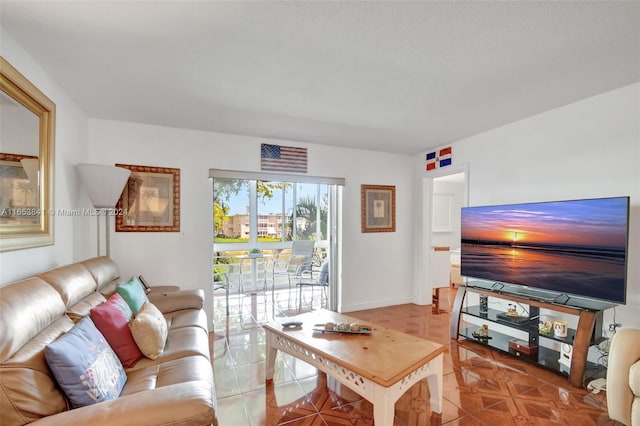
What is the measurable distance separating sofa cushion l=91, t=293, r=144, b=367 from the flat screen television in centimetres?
316

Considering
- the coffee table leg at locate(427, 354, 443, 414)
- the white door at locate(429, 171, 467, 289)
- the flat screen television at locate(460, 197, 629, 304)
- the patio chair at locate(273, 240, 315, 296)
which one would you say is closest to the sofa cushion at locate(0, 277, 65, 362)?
the coffee table leg at locate(427, 354, 443, 414)

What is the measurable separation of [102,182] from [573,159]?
420cm

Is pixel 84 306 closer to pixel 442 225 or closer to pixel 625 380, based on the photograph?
pixel 625 380

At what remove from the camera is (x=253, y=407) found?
2.13 m

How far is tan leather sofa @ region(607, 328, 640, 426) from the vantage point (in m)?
1.75

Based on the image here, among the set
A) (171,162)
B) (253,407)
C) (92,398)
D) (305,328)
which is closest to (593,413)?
(305,328)

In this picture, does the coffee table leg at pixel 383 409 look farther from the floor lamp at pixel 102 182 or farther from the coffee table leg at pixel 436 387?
the floor lamp at pixel 102 182

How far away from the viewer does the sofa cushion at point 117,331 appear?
5.77 ft

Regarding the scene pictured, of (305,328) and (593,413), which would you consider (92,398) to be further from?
(593,413)

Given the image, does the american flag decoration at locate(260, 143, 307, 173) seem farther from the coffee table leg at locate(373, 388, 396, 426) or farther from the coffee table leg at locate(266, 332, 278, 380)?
the coffee table leg at locate(373, 388, 396, 426)

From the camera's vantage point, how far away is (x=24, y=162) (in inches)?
72.6

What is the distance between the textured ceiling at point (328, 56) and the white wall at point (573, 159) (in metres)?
0.18

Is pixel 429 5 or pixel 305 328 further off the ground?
pixel 429 5

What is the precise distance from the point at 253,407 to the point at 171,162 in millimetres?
2609
